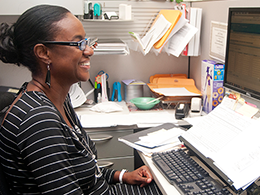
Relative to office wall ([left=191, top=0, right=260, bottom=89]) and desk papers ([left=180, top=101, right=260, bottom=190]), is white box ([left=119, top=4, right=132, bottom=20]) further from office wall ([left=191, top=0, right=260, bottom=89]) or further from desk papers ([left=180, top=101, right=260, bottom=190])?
desk papers ([left=180, top=101, right=260, bottom=190])

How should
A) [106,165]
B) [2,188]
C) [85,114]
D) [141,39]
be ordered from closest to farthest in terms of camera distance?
1. [2,188]
2. [106,165]
3. [85,114]
4. [141,39]

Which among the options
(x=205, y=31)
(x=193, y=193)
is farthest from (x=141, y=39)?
(x=193, y=193)

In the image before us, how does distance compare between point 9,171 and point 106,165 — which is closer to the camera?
point 9,171

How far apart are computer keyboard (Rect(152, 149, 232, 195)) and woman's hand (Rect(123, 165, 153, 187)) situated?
3.0 inches

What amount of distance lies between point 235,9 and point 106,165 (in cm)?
109

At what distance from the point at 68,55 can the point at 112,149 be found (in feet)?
2.84

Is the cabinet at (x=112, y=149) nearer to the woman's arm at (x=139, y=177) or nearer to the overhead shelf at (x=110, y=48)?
the woman's arm at (x=139, y=177)

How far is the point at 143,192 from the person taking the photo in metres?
1.24

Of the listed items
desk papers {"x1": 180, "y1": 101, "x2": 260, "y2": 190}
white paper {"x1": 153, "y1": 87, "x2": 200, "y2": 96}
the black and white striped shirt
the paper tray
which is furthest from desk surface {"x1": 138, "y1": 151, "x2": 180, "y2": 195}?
the paper tray

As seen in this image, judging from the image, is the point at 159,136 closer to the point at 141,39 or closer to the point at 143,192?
the point at 143,192

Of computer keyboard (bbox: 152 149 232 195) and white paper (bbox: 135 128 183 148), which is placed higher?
white paper (bbox: 135 128 183 148)

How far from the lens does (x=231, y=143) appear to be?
106cm

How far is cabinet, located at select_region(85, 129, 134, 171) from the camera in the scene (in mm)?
1688

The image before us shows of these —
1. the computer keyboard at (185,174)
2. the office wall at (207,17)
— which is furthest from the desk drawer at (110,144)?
the office wall at (207,17)
